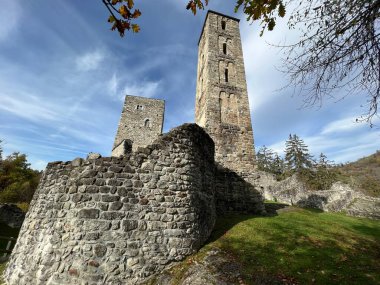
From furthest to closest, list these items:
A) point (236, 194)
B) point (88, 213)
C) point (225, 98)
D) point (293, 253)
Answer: point (225, 98) → point (236, 194) → point (293, 253) → point (88, 213)

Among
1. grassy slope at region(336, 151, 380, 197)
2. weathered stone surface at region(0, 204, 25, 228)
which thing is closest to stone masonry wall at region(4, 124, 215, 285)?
weathered stone surface at region(0, 204, 25, 228)

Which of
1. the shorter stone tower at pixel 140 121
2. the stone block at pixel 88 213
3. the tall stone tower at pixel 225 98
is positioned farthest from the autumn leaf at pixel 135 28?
the shorter stone tower at pixel 140 121

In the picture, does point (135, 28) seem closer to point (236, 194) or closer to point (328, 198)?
point (236, 194)

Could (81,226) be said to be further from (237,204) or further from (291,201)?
(291,201)

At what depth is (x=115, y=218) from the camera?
5832 millimetres

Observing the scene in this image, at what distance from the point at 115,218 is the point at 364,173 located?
5465 centimetres

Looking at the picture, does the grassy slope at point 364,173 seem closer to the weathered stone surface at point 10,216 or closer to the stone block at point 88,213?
the stone block at point 88,213

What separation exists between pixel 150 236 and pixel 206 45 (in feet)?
50.1

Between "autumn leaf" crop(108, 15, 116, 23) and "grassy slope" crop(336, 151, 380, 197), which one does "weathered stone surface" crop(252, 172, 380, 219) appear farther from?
"autumn leaf" crop(108, 15, 116, 23)

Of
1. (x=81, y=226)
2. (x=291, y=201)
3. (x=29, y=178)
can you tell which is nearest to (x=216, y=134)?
(x=81, y=226)

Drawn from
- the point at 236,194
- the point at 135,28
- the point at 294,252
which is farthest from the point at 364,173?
the point at 135,28

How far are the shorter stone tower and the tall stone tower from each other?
1500 centimetres

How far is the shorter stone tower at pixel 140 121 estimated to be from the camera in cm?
3025

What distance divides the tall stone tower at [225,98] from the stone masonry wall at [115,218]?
20.9 ft
